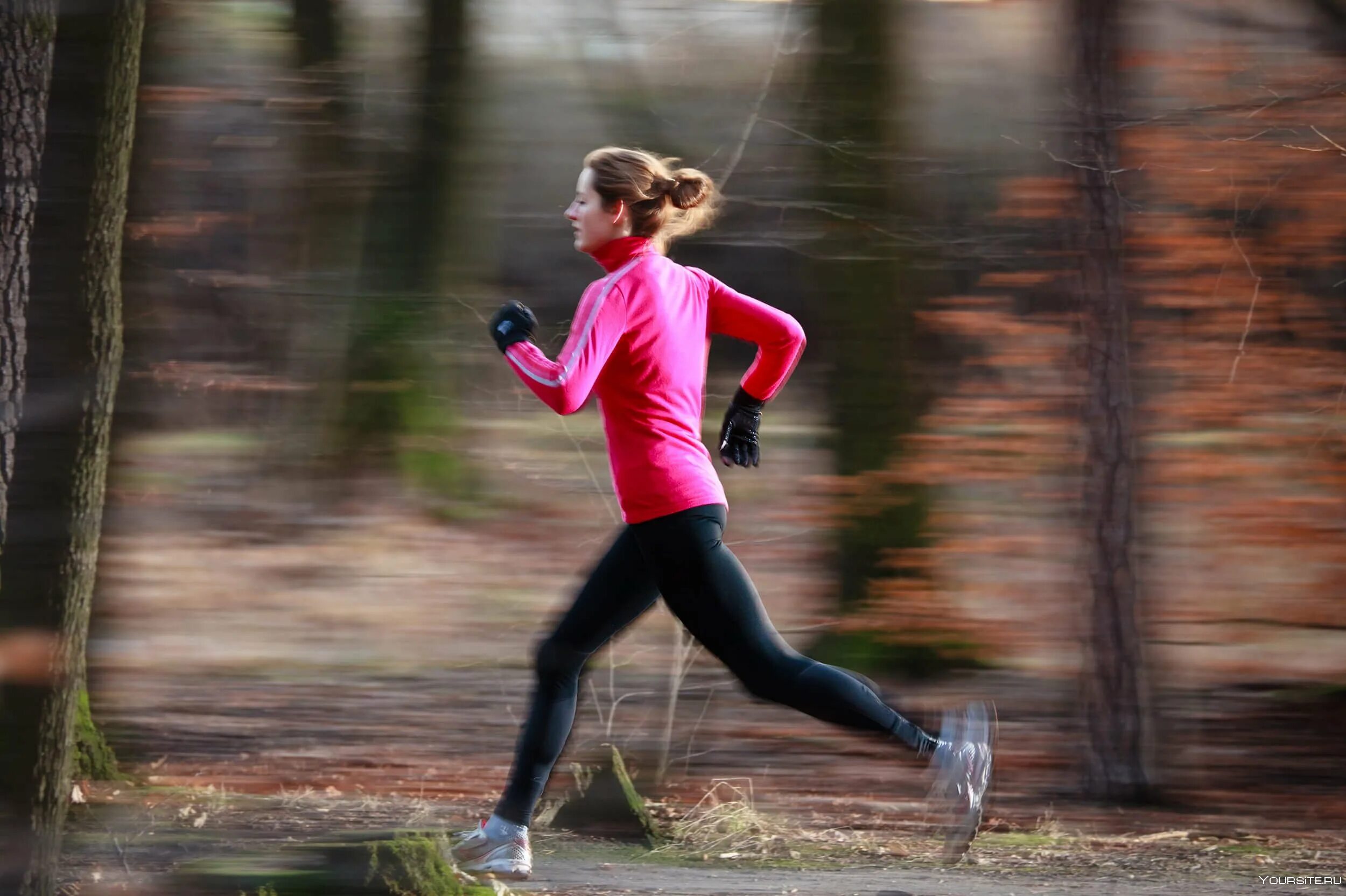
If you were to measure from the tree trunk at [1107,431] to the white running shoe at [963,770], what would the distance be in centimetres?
258

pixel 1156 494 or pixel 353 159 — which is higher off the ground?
pixel 353 159

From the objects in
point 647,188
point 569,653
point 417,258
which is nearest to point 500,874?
point 569,653

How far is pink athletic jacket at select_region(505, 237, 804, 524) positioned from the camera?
3.51 metres

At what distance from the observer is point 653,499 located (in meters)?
3.64

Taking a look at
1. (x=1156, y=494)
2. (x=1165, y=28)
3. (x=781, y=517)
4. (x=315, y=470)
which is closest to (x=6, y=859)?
(x=781, y=517)

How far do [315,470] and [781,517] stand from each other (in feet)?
9.41

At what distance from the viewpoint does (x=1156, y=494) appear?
22.2 ft

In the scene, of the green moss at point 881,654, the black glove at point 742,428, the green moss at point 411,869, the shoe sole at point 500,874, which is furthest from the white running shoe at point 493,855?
the green moss at point 881,654

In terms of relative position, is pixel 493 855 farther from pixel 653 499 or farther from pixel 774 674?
pixel 653 499

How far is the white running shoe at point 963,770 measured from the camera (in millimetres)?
3855

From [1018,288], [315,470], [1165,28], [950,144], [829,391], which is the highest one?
[1165,28]

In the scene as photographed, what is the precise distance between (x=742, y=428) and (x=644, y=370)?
1.99 ft

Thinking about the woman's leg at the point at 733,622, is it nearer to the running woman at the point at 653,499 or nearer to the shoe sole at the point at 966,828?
the running woman at the point at 653,499

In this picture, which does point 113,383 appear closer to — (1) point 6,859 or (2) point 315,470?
(1) point 6,859
